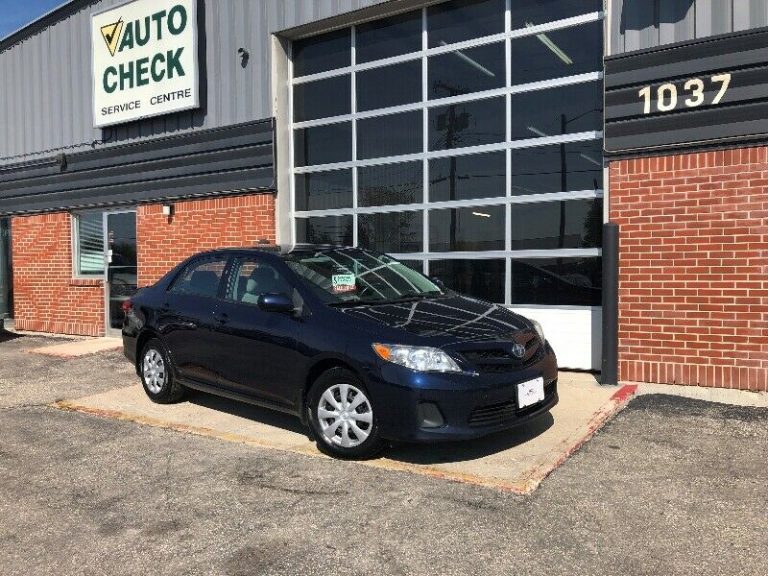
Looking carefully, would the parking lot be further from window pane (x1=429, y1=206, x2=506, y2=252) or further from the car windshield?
window pane (x1=429, y1=206, x2=506, y2=252)


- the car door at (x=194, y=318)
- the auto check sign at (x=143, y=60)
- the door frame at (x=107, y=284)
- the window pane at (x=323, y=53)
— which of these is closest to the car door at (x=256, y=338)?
the car door at (x=194, y=318)

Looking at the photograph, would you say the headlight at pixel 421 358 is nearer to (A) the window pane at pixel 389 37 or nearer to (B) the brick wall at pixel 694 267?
(B) the brick wall at pixel 694 267

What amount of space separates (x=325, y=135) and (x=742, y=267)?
222 inches

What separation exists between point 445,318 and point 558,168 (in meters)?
3.42

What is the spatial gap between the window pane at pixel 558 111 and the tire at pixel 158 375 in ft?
14.9

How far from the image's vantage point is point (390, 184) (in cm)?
870

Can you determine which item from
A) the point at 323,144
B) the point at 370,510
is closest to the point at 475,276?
the point at 323,144

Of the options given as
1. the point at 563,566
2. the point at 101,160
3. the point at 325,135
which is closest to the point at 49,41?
the point at 101,160

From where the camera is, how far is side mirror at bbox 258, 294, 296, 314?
4824mm

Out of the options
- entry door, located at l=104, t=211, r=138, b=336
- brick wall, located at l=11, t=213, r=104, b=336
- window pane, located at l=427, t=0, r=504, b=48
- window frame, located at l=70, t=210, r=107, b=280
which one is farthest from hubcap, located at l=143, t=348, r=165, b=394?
window frame, located at l=70, t=210, r=107, b=280

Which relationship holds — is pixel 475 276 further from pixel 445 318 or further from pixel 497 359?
pixel 497 359

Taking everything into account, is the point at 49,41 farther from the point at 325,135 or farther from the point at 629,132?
the point at 629,132

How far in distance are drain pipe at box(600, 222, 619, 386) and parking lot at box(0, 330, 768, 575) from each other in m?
1.28

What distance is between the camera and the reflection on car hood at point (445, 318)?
4.43 metres
